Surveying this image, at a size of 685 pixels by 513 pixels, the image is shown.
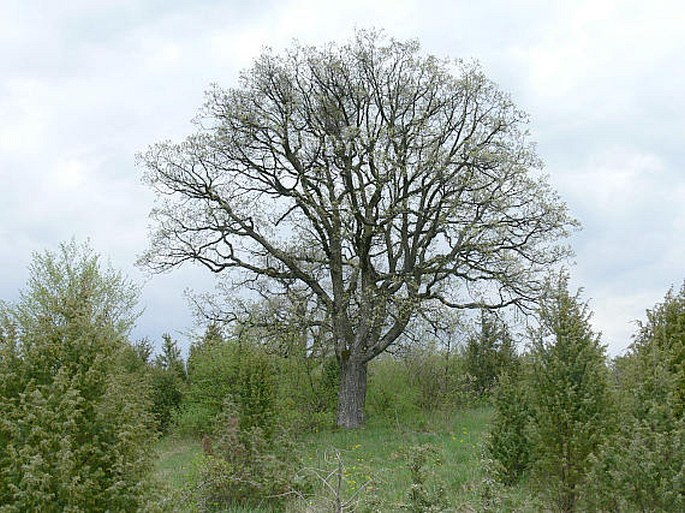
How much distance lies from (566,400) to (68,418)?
5.69m

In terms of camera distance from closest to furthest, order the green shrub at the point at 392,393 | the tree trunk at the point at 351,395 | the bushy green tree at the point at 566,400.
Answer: the bushy green tree at the point at 566,400 → the tree trunk at the point at 351,395 → the green shrub at the point at 392,393

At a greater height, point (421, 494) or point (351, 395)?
point (351, 395)

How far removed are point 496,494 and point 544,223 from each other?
1363 cm

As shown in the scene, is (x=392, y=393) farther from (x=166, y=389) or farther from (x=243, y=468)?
(x=243, y=468)

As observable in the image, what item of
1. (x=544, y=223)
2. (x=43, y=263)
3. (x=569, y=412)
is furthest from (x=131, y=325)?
(x=569, y=412)

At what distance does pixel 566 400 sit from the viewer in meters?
8.41

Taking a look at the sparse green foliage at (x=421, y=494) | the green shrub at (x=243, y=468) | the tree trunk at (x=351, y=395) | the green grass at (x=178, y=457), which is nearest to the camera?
the sparse green foliage at (x=421, y=494)

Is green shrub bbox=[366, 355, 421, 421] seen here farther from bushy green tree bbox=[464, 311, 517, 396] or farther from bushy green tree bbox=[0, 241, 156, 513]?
bushy green tree bbox=[0, 241, 156, 513]

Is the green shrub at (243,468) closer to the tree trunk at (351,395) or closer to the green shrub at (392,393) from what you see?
the tree trunk at (351,395)

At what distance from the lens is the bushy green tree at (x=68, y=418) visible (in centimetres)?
526

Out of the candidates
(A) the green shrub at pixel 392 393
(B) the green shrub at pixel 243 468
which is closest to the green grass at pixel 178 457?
(B) the green shrub at pixel 243 468

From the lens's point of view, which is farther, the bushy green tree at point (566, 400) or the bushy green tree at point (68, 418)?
the bushy green tree at point (566, 400)

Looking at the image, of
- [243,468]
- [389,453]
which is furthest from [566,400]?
[389,453]

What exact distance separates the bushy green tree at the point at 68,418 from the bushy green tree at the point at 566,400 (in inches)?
191
